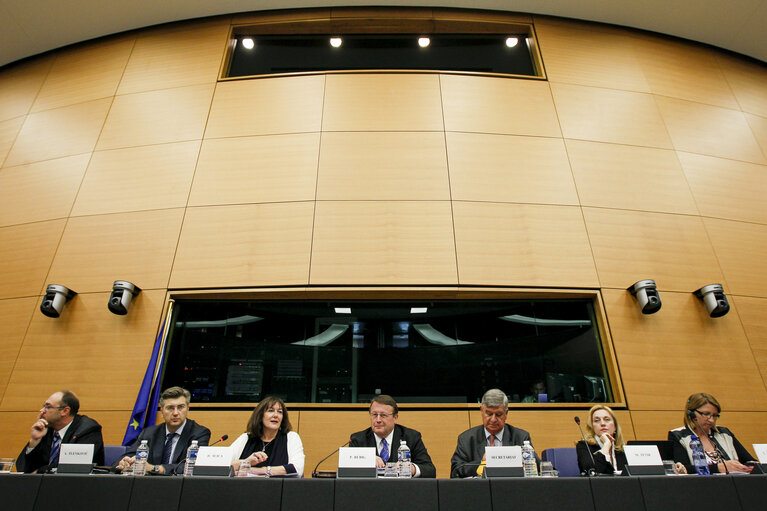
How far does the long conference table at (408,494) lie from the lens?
147cm

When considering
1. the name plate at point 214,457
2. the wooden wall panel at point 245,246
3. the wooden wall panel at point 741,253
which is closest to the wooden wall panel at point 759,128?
the wooden wall panel at point 741,253

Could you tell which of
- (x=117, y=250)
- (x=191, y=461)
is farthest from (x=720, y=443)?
(x=117, y=250)

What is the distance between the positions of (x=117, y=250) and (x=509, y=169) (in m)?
4.13

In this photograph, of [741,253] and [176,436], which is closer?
[176,436]

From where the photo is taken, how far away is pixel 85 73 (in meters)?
5.46

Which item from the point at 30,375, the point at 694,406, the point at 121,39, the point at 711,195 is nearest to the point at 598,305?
the point at 694,406

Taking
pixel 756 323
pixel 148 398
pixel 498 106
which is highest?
pixel 498 106

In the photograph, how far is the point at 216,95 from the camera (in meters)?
4.96

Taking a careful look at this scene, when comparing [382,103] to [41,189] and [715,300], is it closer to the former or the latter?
[715,300]

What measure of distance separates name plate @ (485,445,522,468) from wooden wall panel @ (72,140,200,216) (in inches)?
151

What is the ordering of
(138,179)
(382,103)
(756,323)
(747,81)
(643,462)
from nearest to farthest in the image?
(643,462) < (756,323) < (138,179) < (382,103) < (747,81)

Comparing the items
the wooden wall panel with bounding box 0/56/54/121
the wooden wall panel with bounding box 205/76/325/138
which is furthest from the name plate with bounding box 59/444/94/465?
the wooden wall panel with bounding box 0/56/54/121

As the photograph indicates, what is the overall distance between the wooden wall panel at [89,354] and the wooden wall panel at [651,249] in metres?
4.29

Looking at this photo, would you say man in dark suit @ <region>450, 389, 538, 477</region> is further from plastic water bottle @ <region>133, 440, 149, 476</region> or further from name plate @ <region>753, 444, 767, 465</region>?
plastic water bottle @ <region>133, 440, 149, 476</region>
